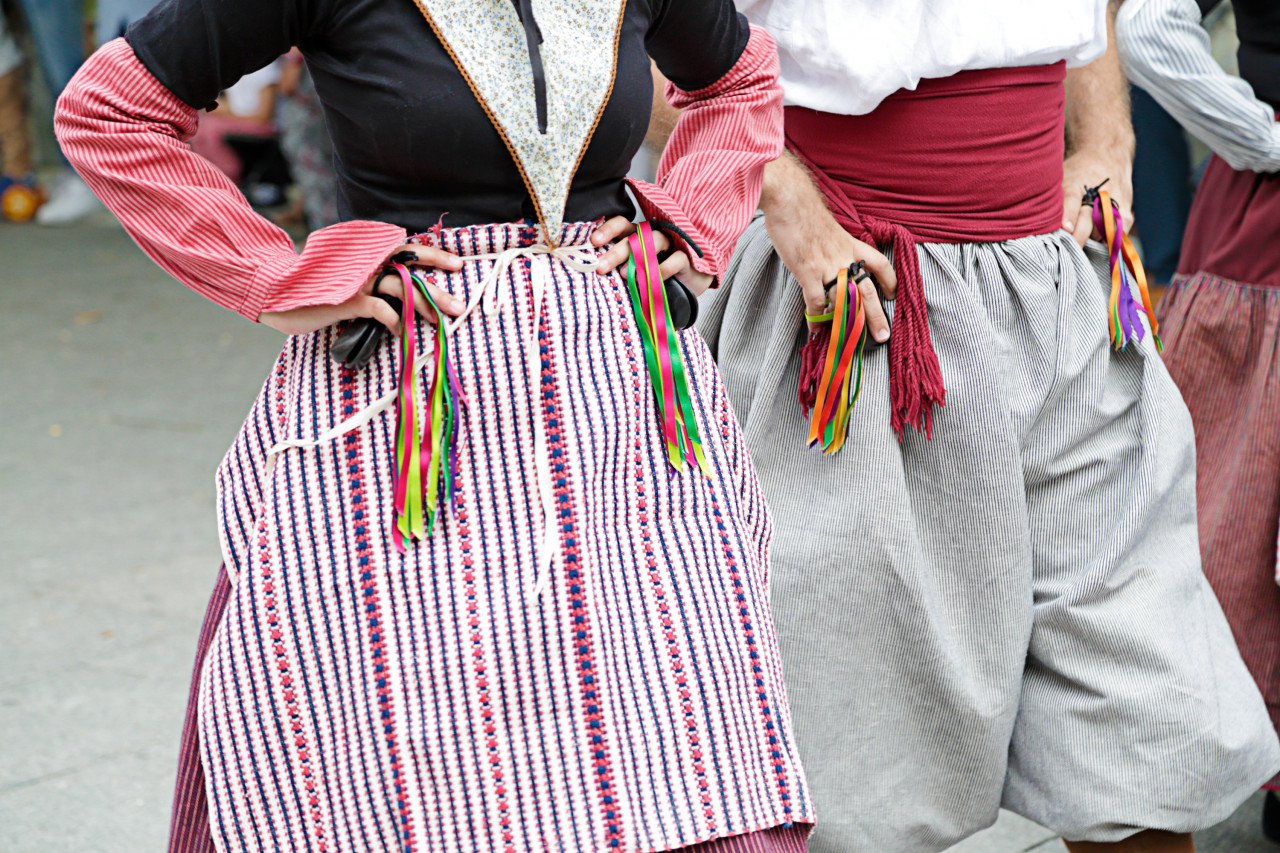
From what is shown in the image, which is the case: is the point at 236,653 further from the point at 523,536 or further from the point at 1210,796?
the point at 1210,796

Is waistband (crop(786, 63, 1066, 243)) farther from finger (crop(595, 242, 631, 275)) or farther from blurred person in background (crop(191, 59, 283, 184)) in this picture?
blurred person in background (crop(191, 59, 283, 184))

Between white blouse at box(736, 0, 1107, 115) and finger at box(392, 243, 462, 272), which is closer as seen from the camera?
finger at box(392, 243, 462, 272)

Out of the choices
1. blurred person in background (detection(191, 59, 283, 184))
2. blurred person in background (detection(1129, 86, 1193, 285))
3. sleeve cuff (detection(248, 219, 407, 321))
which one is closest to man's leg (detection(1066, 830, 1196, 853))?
sleeve cuff (detection(248, 219, 407, 321))

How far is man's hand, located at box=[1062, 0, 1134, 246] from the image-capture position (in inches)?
81.1

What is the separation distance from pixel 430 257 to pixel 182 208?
22 centimetres

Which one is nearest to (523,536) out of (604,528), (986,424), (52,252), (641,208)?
(604,528)

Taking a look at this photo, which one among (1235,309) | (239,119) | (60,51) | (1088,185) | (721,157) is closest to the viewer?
(721,157)

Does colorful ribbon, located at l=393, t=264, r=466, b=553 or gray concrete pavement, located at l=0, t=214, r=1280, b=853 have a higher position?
colorful ribbon, located at l=393, t=264, r=466, b=553

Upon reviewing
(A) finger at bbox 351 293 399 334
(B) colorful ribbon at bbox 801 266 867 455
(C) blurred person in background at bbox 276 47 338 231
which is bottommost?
(C) blurred person in background at bbox 276 47 338 231

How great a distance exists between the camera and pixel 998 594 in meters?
1.79

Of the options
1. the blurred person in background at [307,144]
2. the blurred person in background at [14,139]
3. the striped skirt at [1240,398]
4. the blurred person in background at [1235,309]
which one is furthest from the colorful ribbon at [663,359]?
the blurred person in background at [14,139]

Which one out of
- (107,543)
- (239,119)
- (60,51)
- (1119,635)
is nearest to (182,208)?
(1119,635)

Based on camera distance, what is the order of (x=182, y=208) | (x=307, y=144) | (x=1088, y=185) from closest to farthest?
(x=182, y=208)
(x=1088, y=185)
(x=307, y=144)

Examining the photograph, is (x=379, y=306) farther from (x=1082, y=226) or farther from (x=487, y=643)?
(x=1082, y=226)
